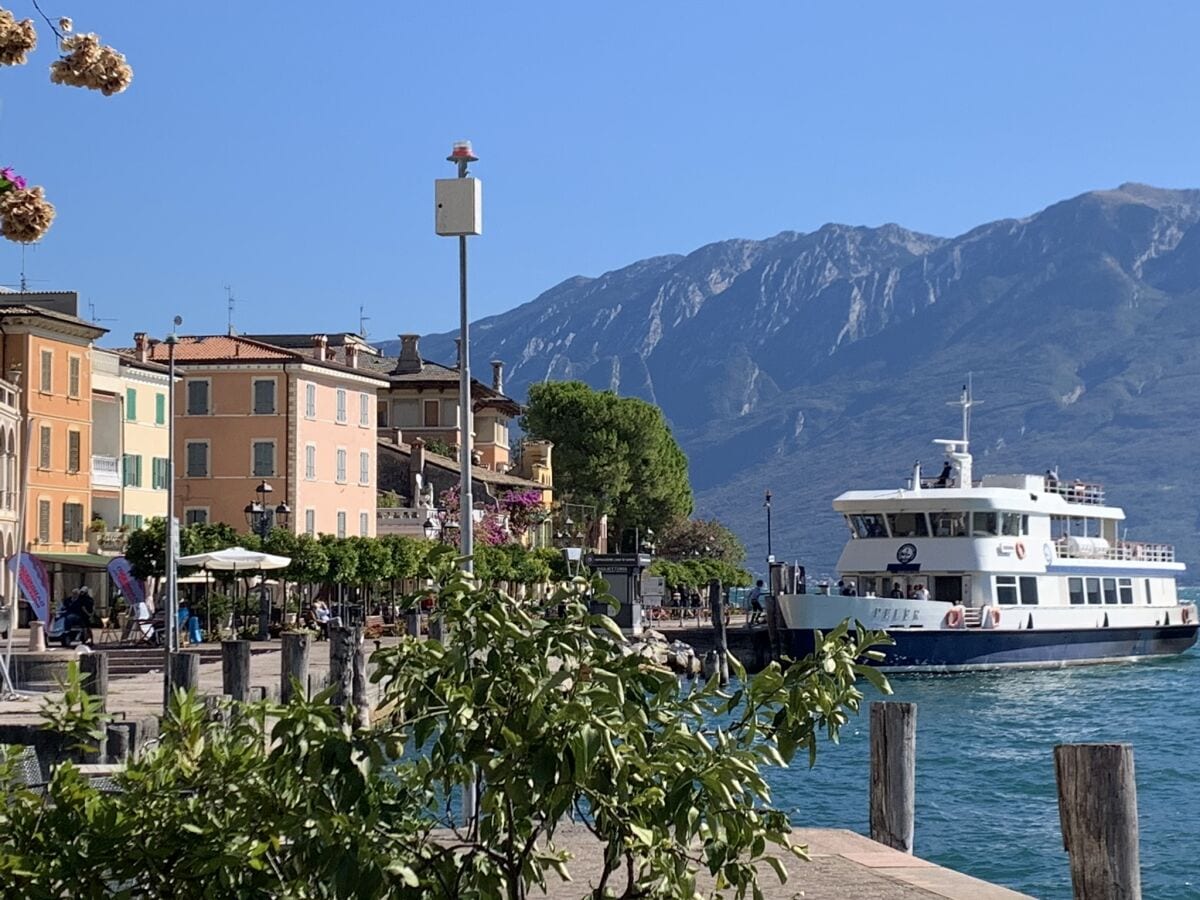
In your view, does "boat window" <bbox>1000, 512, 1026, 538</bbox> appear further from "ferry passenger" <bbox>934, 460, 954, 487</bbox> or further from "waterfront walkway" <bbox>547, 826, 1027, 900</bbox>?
"waterfront walkway" <bbox>547, 826, 1027, 900</bbox>

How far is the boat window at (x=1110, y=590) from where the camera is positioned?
56.2m

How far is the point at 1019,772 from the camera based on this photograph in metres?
30.7

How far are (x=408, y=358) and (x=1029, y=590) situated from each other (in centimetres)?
4166

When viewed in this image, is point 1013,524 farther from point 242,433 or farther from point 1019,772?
Answer: point 242,433

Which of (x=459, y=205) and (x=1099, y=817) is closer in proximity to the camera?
(x=1099, y=817)

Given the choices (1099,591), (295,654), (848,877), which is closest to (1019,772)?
(295,654)

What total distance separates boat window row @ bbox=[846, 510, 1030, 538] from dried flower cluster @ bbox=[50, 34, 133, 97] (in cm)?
4558

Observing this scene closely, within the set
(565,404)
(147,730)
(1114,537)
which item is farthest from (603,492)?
(147,730)

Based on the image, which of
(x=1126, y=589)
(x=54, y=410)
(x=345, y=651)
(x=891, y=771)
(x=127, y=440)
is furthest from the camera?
(x=127, y=440)

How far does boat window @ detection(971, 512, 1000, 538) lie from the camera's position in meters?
50.6

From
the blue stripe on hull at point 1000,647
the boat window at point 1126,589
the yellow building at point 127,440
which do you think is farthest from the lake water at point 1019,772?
the yellow building at point 127,440

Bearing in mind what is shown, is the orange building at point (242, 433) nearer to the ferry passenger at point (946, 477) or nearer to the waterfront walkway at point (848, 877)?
the ferry passenger at point (946, 477)

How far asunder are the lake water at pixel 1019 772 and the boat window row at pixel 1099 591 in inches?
103

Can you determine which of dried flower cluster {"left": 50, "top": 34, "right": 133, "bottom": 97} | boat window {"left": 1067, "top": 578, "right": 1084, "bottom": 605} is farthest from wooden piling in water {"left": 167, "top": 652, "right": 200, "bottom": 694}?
boat window {"left": 1067, "top": 578, "right": 1084, "bottom": 605}
